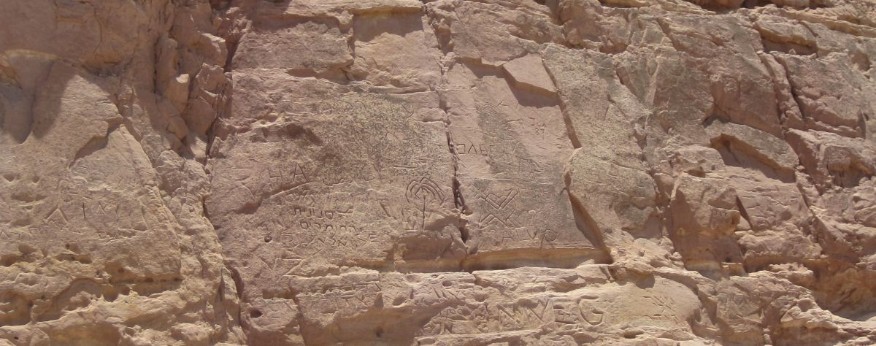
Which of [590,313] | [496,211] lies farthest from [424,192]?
[590,313]

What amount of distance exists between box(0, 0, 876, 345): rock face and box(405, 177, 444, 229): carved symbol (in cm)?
1

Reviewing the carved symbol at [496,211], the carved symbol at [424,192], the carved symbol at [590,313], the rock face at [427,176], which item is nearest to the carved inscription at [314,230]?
the rock face at [427,176]

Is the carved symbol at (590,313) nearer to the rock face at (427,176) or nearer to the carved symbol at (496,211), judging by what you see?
the rock face at (427,176)

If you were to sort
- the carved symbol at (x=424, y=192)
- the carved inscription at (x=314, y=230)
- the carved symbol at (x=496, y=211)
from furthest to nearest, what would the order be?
the carved symbol at (x=496, y=211) → the carved symbol at (x=424, y=192) → the carved inscription at (x=314, y=230)

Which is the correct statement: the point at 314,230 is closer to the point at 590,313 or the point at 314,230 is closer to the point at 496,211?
the point at 496,211

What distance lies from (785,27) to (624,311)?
2.78 meters

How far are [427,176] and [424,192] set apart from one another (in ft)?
0.33

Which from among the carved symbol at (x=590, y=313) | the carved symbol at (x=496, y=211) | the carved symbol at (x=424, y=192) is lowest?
the carved symbol at (x=590, y=313)

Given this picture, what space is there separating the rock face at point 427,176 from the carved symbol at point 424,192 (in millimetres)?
13

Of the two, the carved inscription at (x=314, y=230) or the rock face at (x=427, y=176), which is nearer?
the rock face at (x=427, y=176)

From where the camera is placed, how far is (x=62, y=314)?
17.1ft

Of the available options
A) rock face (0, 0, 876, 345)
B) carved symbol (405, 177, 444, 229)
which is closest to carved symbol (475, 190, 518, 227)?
rock face (0, 0, 876, 345)

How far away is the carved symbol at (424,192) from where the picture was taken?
6156mm

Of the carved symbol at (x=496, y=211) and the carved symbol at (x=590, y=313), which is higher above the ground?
the carved symbol at (x=496, y=211)
